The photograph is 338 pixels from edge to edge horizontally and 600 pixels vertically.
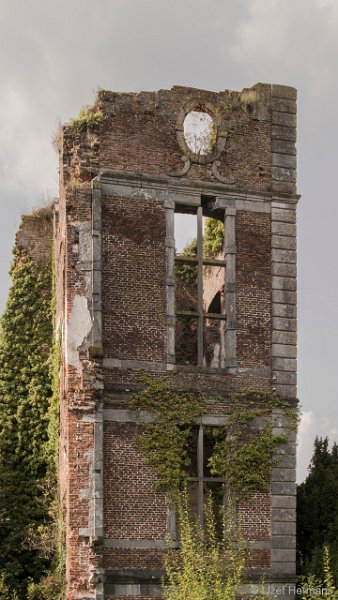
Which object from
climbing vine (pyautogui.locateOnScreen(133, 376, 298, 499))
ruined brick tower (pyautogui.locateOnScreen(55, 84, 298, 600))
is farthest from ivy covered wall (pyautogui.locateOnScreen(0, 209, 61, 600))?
climbing vine (pyautogui.locateOnScreen(133, 376, 298, 499))

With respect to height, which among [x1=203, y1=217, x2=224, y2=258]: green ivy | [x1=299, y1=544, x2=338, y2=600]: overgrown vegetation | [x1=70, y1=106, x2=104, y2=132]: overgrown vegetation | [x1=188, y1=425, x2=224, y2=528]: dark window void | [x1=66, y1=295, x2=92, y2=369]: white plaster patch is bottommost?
[x1=299, y1=544, x2=338, y2=600]: overgrown vegetation

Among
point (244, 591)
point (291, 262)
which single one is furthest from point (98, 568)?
point (291, 262)

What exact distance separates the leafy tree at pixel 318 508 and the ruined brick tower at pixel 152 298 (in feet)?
3.46

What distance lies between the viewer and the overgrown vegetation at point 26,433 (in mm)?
22828

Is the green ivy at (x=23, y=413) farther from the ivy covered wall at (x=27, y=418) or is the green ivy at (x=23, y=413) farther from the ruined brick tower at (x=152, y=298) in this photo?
the ruined brick tower at (x=152, y=298)

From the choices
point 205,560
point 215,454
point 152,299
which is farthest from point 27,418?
point 205,560

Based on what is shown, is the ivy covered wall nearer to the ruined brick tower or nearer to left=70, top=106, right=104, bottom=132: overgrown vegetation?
the ruined brick tower

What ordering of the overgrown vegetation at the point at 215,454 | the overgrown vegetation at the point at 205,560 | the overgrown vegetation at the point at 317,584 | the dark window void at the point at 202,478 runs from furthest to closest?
the dark window void at the point at 202,478
the overgrown vegetation at the point at 215,454
the overgrown vegetation at the point at 317,584
the overgrown vegetation at the point at 205,560

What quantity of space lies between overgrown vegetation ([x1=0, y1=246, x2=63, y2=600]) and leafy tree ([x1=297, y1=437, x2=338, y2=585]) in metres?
4.99

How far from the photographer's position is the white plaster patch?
A: 68.6ft

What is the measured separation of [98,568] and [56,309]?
6.71m

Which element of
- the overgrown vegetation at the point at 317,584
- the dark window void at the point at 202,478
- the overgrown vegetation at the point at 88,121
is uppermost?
the overgrown vegetation at the point at 88,121

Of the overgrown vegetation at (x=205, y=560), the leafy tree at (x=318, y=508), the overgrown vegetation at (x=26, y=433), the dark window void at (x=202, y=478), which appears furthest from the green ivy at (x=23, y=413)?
the leafy tree at (x=318, y=508)

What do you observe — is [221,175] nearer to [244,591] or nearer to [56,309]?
[56,309]
